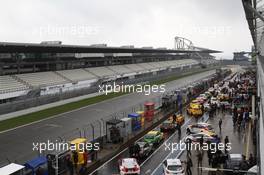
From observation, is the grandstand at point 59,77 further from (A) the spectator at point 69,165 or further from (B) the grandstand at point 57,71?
(A) the spectator at point 69,165

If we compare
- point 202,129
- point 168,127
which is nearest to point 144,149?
point 202,129

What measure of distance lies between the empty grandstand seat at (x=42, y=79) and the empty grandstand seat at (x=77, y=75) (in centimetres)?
188

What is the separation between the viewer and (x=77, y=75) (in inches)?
1732

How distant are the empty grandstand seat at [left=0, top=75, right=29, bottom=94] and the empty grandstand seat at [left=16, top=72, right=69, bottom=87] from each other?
1.69m

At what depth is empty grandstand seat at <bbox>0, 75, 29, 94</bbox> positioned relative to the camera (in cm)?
2922

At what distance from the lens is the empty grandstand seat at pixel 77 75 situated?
42097 mm

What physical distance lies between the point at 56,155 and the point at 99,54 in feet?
130

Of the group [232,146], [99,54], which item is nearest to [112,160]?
[232,146]

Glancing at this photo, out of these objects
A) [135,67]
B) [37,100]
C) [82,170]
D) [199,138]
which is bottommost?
[82,170]

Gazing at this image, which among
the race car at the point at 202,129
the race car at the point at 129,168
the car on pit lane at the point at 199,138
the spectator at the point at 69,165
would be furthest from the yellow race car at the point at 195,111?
the spectator at the point at 69,165

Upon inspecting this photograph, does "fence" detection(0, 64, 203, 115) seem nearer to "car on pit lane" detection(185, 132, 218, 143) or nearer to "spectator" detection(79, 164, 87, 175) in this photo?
"spectator" detection(79, 164, 87, 175)

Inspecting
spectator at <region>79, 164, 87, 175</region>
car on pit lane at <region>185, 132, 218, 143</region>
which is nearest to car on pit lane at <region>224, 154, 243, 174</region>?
car on pit lane at <region>185, 132, 218, 143</region>

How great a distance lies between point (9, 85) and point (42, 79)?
632cm

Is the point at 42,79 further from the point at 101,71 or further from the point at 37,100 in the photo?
the point at 101,71
